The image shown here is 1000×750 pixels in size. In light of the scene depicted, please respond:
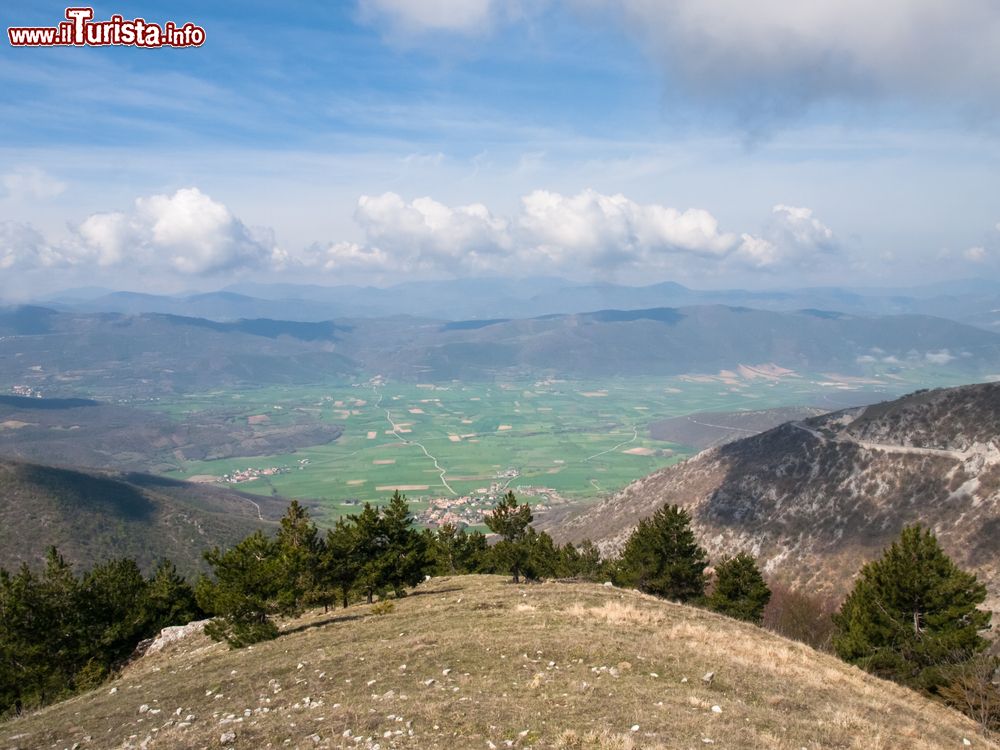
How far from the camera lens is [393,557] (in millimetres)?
50188

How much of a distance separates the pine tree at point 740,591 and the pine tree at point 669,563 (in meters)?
2.45

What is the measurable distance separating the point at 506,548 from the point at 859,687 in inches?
1323

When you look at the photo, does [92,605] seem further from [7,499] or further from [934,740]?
[7,499]

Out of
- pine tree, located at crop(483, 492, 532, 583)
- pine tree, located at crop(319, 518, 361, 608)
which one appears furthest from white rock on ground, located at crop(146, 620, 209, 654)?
pine tree, located at crop(483, 492, 532, 583)

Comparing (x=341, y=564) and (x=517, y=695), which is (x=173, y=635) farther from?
(x=517, y=695)

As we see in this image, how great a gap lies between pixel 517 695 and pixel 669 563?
149 feet

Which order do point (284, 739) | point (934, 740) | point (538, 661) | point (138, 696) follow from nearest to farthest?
point (284, 739), point (934, 740), point (538, 661), point (138, 696)

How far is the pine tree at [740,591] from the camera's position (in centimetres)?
5925

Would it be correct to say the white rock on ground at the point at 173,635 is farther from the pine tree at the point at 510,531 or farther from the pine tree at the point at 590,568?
the pine tree at the point at 590,568

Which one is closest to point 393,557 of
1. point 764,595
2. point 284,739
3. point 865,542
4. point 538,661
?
point 538,661

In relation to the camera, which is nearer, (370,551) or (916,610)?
(916,610)

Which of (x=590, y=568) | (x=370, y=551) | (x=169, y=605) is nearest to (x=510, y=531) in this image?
(x=370, y=551)

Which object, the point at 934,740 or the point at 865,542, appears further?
the point at 865,542

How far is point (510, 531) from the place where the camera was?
57.9 metres
